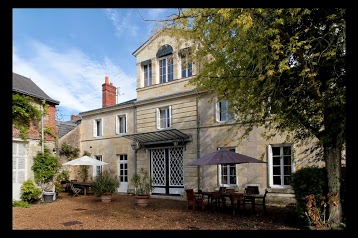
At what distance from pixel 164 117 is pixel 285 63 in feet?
33.0

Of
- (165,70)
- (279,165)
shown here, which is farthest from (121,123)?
(279,165)

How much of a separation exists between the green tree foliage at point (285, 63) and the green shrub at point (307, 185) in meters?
0.22

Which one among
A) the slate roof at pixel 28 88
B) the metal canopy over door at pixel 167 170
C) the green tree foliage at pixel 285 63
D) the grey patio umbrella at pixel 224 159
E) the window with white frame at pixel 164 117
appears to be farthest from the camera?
the window with white frame at pixel 164 117

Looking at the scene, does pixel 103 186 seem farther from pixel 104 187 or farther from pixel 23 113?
pixel 23 113

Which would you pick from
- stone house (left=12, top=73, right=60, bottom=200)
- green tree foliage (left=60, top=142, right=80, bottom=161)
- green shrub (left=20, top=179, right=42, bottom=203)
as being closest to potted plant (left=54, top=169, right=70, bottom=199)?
green tree foliage (left=60, top=142, right=80, bottom=161)

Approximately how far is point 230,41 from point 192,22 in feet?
3.88

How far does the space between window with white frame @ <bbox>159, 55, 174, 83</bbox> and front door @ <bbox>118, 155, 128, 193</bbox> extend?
5.39 m

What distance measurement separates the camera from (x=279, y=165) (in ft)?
38.1

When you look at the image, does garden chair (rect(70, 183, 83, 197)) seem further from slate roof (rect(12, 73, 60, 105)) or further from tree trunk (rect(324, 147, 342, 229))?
tree trunk (rect(324, 147, 342, 229))

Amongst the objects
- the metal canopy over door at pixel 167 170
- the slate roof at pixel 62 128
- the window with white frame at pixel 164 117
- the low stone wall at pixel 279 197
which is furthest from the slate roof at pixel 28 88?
the low stone wall at pixel 279 197

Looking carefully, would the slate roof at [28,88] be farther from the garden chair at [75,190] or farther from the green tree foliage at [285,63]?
the green tree foliage at [285,63]

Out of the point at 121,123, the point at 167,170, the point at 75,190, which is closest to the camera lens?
the point at 167,170

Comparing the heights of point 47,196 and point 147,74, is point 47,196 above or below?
below

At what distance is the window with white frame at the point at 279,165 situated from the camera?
11414 millimetres
